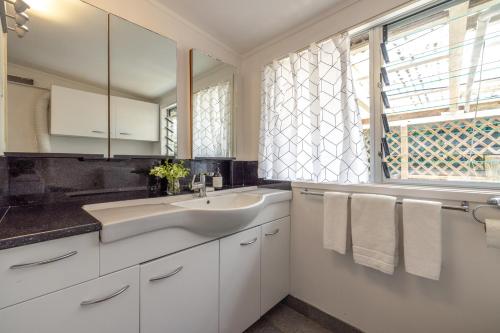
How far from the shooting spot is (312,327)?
1446mm

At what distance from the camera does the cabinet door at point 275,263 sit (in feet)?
4.70

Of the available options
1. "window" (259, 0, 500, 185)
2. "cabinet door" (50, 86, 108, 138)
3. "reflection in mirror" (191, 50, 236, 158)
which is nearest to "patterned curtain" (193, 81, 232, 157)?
"reflection in mirror" (191, 50, 236, 158)

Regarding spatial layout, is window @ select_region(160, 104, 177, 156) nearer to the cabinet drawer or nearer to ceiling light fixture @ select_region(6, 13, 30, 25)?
ceiling light fixture @ select_region(6, 13, 30, 25)

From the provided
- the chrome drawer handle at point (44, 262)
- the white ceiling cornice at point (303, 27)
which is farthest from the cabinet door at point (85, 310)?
the white ceiling cornice at point (303, 27)

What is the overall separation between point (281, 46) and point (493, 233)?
174 cm

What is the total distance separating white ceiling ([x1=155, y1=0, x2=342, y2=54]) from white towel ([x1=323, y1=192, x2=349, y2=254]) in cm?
127

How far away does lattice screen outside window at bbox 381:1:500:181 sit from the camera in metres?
1.04

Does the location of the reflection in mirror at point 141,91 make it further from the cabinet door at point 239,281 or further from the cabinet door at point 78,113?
the cabinet door at point 239,281

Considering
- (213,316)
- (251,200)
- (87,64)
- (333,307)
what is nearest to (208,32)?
(87,64)

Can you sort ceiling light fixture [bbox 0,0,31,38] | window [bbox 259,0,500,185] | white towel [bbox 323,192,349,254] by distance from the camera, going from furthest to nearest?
white towel [bbox 323,192,349,254] → window [bbox 259,0,500,185] → ceiling light fixture [bbox 0,0,31,38]

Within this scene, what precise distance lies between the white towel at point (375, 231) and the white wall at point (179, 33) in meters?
1.26

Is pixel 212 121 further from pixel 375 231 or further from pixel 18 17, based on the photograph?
pixel 375 231

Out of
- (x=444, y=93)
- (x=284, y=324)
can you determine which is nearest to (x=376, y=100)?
(x=444, y=93)

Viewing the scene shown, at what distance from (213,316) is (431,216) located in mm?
1203
